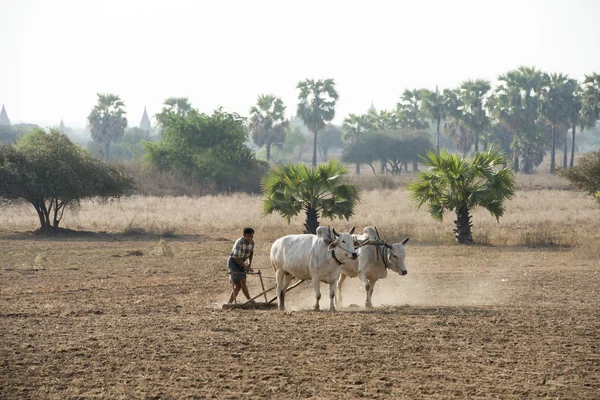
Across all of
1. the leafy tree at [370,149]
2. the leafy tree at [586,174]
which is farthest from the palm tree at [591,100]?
the leafy tree at [586,174]

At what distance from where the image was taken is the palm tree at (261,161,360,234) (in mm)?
29781

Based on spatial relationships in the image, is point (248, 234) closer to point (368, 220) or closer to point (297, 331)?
point (297, 331)

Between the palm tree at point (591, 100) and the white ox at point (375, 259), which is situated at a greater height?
the palm tree at point (591, 100)

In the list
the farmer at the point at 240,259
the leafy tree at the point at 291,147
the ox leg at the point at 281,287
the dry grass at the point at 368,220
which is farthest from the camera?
the leafy tree at the point at 291,147

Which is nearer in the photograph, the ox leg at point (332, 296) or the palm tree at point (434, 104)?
the ox leg at point (332, 296)

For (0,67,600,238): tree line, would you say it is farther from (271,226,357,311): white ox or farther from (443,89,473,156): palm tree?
(271,226,357,311): white ox

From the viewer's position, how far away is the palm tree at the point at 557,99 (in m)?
80.8

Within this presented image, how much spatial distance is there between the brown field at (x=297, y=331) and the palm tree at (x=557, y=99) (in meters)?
57.2

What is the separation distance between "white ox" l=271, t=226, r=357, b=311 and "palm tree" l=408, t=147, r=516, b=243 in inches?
617

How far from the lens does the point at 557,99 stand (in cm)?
8100

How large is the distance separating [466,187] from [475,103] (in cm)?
5527

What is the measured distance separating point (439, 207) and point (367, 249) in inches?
607

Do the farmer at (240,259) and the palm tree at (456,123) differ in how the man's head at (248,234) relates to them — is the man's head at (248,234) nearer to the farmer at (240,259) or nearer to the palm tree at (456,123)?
the farmer at (240,259)

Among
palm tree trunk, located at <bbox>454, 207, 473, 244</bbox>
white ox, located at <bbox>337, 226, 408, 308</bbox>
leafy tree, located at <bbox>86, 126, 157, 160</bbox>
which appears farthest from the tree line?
white ox, located at <bbox>337, 226, 408, 308</bbox>
